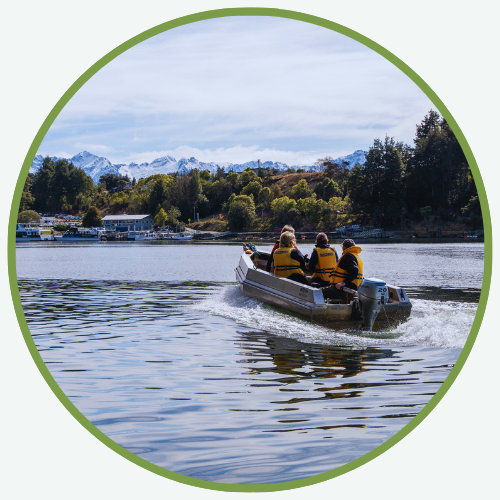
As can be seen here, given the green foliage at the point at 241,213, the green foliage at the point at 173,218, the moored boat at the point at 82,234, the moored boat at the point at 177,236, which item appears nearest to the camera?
the green foliage at the point at 241,213

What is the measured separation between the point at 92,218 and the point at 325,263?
3485 inches

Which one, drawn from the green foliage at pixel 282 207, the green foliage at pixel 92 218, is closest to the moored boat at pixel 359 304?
the green foliage at pixel 282 207

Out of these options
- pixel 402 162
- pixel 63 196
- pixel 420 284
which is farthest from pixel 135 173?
pixel 420 284

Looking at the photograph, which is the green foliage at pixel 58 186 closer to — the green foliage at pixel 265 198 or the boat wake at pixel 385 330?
the green foliage at pixel 265 198

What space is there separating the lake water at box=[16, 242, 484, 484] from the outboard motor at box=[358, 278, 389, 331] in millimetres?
295

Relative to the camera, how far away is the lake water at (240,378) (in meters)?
4.55

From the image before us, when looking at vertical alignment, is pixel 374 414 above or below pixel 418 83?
below

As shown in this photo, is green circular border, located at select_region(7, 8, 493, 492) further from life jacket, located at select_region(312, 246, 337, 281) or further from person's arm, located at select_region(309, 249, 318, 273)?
person's arm, located at select_region(309, 249, 318, 273)

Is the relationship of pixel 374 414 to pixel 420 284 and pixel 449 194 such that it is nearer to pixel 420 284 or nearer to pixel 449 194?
pixel 420 284

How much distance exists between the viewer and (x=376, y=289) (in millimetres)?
8961

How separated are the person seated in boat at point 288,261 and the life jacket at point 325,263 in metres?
0.65

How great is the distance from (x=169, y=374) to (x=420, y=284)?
12.9 meters

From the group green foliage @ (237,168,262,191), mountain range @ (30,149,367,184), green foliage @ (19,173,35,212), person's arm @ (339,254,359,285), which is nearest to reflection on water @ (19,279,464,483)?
person's arm @ (339,254,359,285)

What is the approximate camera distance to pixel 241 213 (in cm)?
5569
